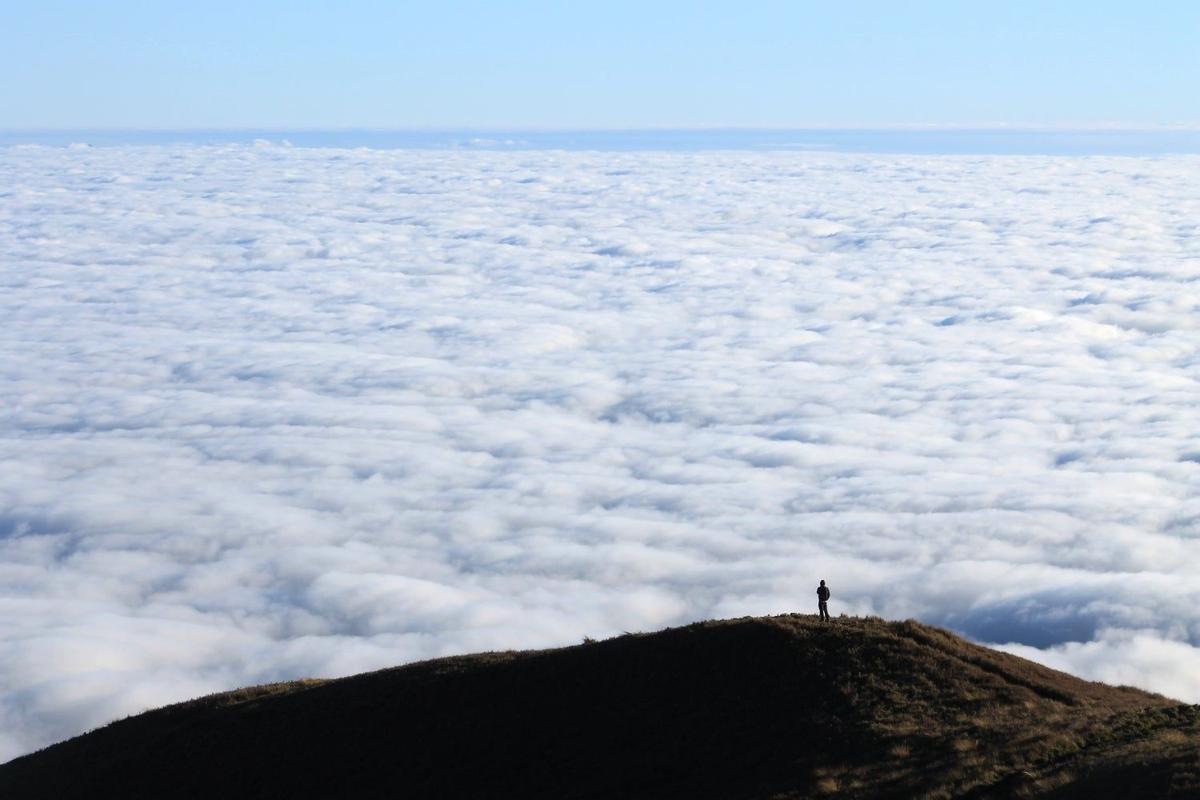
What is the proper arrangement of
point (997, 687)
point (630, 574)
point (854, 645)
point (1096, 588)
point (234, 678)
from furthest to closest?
1. point (630, 574)
2. point (1096, 588)
3. point (234, 678)
4. point (854, 645)
5. point (997, 687)

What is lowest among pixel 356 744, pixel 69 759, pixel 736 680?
pixel 69 759

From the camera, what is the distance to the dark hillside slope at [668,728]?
87.9 feet

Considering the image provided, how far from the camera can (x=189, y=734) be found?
120 feet

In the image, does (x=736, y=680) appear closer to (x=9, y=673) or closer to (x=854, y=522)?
(x=9, y=673)

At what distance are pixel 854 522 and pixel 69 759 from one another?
6123 inches

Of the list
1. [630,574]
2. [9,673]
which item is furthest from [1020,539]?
[9,673]

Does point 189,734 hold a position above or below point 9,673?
above

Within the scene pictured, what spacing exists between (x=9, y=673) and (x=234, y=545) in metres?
42.8

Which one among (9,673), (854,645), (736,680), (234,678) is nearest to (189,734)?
(736,680)

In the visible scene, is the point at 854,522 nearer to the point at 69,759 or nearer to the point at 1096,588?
the point at 1096,588

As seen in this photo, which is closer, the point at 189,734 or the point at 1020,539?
the point at 189,734

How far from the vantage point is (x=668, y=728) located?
103 ft

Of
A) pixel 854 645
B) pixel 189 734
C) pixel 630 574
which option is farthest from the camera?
pixel 630 574

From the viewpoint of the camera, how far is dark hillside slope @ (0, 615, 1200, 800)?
26781 millimetres
